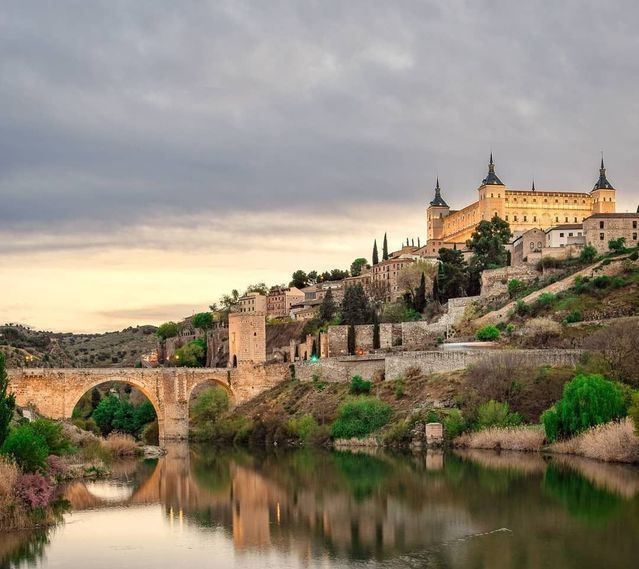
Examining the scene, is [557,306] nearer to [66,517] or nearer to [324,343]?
[324,343]

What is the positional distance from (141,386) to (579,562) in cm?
5122

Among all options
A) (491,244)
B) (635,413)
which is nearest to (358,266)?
(491,244)

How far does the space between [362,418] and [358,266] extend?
74754mm

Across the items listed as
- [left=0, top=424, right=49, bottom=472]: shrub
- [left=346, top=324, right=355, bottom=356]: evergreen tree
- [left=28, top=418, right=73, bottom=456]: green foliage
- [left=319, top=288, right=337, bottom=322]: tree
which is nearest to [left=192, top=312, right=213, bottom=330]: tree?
[left=319, top=288, right=337, bottom=322]: tree

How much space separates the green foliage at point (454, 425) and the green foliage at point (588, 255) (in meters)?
29.9

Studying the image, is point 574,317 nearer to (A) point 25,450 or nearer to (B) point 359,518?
(B) point 359,518

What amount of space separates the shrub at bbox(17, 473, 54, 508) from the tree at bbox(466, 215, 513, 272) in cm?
5826

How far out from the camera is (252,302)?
127188 mm

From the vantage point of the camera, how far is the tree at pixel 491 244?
87.8 m

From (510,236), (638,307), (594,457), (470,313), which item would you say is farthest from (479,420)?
(510,236)

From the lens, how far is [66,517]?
3145cm

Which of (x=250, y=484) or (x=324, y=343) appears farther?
(x=324, y=343)

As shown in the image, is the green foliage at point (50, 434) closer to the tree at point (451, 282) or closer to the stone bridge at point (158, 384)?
the stone bridge at point (158, 384)

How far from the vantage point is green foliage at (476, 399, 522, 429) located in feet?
163
